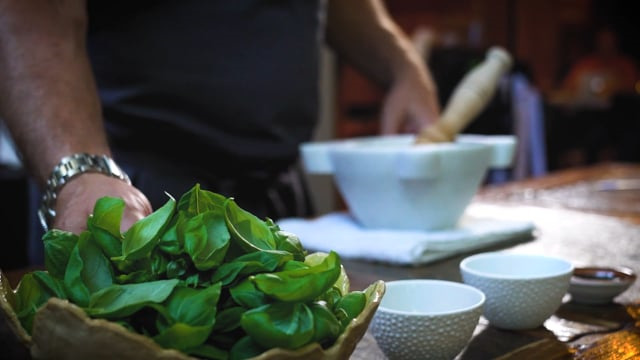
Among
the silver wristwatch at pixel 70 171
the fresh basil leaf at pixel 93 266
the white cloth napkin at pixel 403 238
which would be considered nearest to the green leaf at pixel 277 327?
the fresh basil leaf at pixel 93 266

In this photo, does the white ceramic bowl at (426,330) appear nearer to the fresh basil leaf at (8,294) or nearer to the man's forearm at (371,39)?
the fresh basil leaf at (8,294)

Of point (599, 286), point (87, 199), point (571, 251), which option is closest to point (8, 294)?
point (87, 199)

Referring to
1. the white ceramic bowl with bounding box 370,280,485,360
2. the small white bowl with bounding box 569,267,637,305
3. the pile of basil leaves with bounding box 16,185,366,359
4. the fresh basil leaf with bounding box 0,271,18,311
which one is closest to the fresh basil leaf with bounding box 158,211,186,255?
the pile of basil leaves with bounding box 16,185,366,359

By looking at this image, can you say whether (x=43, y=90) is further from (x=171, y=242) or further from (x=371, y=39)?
(x=371, y=39)

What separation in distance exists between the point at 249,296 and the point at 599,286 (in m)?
0.52

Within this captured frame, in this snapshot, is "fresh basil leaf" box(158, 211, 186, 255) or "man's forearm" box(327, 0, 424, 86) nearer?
"fresh basil leaf" box(158, 211, 186, 255)

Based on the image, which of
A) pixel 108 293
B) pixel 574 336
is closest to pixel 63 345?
pixel 108 293

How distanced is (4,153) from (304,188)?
1.49 metres

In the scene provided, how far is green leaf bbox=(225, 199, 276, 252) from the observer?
0.52 m

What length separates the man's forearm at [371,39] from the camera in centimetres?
174

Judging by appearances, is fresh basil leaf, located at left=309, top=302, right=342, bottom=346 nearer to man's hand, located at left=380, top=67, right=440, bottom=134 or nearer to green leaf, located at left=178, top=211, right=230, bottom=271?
green leaf, located at left=178, top=211, right=230, bottom=271

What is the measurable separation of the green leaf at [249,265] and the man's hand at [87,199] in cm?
28

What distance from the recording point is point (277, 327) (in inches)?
18.4

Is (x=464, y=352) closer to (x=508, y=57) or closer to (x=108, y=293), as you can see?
(x=108, y=293)
